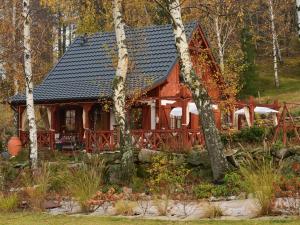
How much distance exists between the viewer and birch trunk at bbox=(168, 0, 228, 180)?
512 inches

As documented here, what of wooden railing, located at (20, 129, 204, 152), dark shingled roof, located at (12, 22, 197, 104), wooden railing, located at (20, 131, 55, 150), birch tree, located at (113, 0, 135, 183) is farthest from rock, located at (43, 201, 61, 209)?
wooden railing, located at (20, 131, 55, 150)

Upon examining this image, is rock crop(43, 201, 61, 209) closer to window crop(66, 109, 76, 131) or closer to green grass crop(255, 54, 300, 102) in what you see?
window crop(66, 109, 76, 131)

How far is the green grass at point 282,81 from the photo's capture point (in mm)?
36000

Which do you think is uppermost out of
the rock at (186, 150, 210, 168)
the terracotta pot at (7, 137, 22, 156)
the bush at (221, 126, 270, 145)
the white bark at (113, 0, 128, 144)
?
the white bark at (113, 0, 128, 144)

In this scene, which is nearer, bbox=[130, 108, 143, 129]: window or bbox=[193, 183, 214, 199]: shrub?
bbox=[193, 183, 214, 199]: shrub

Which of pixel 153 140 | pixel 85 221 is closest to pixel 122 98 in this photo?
pixel 153 140

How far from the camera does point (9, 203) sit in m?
11.5

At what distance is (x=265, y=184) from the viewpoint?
31.7 ft

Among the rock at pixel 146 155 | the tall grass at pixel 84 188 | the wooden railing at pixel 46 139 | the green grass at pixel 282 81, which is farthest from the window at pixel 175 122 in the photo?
the tall grass at pixel 84 188

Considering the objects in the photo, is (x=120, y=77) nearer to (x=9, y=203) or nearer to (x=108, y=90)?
(x=9, y=203)

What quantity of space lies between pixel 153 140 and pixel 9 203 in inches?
295

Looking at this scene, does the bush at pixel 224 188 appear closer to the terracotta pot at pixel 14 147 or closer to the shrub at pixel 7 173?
the shrub at pixel 7 173

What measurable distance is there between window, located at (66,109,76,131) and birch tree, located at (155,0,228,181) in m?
12.7

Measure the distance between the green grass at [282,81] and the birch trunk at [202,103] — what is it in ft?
67.5
